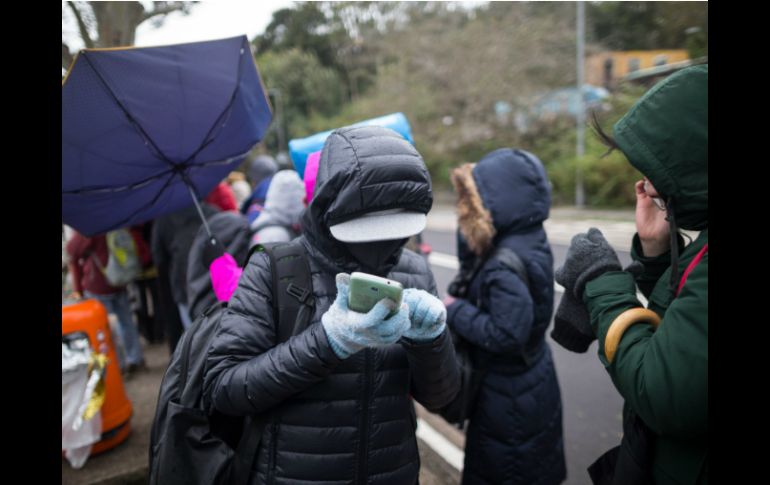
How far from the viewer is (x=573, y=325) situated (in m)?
1.34

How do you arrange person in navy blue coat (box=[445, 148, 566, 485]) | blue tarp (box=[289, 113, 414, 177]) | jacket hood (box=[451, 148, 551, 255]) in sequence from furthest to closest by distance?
blue tarp (box=[289, 113, 414, 177]) < jacket hood (box=[451, 148, 551, 255]) < person in navy blue coat (box=[445, 148, 566, 485])

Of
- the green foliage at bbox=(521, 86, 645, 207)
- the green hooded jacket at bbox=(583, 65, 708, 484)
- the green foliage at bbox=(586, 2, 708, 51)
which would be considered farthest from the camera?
the green foliage at bbox=(586, 2, 708, 51)

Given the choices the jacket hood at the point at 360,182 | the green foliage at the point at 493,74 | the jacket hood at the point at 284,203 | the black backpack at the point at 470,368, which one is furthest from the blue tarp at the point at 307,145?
the green foliage at the point at 493,74

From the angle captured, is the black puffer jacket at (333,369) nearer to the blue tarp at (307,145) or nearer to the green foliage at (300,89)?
the blue tarp at (307,145)

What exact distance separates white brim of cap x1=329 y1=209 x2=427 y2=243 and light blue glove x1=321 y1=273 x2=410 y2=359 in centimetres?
20

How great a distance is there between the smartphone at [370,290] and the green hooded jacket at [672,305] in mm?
516

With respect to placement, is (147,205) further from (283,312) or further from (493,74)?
(493,74)

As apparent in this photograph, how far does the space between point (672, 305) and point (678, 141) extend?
1.16 feet

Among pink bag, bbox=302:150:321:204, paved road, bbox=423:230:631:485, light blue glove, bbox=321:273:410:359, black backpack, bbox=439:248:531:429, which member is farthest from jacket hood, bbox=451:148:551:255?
paved road, bbox=423:230:631:485

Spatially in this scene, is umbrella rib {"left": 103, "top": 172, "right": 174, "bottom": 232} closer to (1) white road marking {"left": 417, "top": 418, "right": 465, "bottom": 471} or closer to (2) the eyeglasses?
(2) the eyeglasses

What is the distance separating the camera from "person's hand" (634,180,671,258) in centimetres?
130

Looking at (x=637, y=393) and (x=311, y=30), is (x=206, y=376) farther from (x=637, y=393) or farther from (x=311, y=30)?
(x=311, y=30)

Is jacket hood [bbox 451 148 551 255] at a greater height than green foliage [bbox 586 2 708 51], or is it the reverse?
green foliage [bbox 586 2 708 51]
